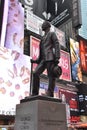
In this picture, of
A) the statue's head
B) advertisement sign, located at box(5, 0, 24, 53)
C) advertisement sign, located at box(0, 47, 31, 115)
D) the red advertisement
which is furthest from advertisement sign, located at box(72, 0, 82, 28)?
the statue's head

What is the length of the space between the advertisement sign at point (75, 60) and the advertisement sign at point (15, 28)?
6016 millimetres

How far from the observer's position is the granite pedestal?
7.71 meters

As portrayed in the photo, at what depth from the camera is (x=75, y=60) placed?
24.0m

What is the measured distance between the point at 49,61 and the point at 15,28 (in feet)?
33.4

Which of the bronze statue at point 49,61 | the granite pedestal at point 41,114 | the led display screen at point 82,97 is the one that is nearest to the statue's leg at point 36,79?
the bronze statue at point 49,61

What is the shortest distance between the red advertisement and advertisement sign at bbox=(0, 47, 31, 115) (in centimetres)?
508

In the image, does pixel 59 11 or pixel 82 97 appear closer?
pixel 82 97

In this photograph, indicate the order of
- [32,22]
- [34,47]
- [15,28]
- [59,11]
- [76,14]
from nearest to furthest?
[15,28], [34,47], [32,22], [76,14], [59,11]

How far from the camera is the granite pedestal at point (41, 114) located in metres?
7.71

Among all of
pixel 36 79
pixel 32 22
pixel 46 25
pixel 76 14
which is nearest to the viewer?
pixel 36 79

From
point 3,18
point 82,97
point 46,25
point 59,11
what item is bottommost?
point 82,97

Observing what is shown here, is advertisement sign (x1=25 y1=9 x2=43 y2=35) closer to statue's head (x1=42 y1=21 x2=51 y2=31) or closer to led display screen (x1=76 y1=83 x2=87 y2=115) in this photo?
led display screen (x1=76 y1=83 x2=87 y2=115)

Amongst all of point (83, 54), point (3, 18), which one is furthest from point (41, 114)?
point (83, 54)

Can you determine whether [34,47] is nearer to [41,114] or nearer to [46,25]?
[46,25]
